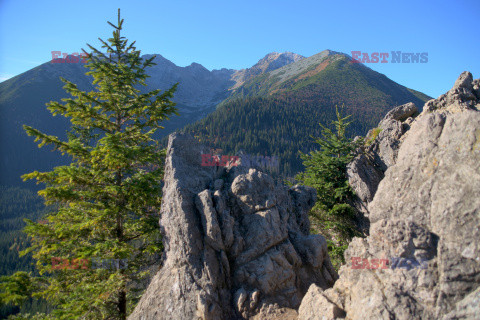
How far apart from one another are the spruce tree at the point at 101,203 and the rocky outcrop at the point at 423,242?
8799 mm

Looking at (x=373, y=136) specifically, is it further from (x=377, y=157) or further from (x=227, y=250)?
(x=227, y=250)

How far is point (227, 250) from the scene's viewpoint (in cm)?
1173

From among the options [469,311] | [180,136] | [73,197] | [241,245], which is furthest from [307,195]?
[73,197]

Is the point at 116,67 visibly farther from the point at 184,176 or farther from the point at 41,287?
the point at 41,287

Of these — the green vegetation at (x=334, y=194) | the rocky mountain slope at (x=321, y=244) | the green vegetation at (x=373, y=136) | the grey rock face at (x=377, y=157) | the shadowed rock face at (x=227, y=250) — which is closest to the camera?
the rocky mountain slope at (x=321, y=244)

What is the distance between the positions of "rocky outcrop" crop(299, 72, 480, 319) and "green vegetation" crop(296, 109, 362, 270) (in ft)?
40.9

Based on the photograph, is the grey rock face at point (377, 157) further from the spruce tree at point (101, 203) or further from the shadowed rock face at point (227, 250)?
the spruce tree at point (101, 203)

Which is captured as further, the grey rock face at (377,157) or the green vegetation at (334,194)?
the green vegetation at (334,194)

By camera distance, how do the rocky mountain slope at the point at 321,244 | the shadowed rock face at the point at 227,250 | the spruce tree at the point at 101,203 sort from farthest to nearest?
the spruce tree at the point at 101,203, the shadowed rock face at the point at 227,250, the rocky mountain slope at the point at 321,244

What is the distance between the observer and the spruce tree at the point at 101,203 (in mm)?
11305

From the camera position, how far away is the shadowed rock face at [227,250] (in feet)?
34.4

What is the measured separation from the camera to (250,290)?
433 inches

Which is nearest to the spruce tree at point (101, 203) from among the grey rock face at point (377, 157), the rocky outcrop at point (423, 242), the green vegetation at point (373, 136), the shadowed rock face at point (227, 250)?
the shadowed rock face at point (227, 250)

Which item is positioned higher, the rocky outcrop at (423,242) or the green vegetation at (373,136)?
the green vegetation at (373,136)
